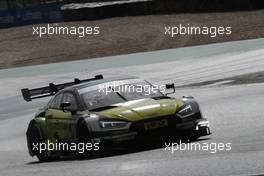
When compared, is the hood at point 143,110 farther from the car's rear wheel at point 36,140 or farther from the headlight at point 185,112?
the car's rear wheel at point 36,140

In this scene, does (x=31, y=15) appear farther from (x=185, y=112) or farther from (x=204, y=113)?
(x=185, y=112)

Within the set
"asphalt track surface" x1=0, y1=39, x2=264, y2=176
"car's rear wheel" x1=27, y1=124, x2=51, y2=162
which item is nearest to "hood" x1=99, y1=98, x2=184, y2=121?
"asphalt track surface" x1=0, y1=39, x2=264, y2=176

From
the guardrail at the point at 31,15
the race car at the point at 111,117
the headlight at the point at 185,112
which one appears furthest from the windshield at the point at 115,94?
the guardrail at the point at 31,15

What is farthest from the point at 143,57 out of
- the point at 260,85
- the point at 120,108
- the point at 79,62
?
the point at 120,108

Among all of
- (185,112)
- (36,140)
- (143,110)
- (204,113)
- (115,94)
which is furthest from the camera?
(204,113)

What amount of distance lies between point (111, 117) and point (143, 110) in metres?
0.49

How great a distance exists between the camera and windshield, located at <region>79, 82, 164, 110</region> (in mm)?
14259

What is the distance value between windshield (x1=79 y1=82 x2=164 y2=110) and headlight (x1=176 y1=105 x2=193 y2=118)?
796 mm

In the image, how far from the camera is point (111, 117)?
530 inches

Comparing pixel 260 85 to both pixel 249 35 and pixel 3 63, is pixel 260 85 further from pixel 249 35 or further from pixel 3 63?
pixel 3 63

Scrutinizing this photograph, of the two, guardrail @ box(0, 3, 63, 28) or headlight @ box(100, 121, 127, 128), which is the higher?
headlight @ box(100, 121, 127, 128)

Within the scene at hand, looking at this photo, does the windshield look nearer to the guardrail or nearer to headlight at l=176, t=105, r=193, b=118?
headlight at l=176, t=105, r=193, b=118

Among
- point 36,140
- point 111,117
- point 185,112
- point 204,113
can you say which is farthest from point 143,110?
point 204,113

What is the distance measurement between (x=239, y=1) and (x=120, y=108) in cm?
3846
